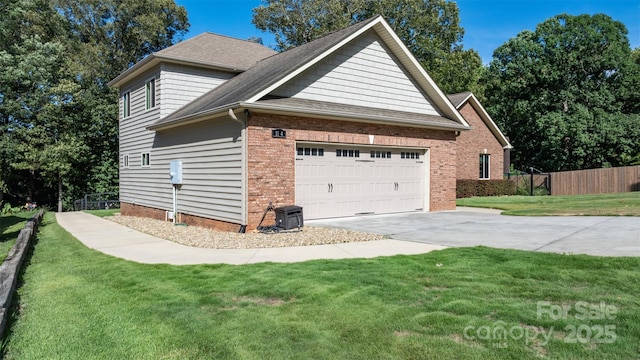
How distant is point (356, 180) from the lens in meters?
13.7

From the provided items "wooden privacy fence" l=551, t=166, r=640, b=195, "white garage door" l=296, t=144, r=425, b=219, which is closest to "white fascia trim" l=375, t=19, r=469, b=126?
"white garage door" l=296, t=144, r=425, b=219

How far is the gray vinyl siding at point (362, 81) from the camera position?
12.7 m

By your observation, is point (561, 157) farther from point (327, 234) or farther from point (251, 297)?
point (251, 297)

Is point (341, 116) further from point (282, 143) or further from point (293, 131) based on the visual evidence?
point (282, 143)

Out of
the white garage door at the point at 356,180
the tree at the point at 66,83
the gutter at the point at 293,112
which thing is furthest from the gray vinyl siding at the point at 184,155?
the tree at the point at 66,83

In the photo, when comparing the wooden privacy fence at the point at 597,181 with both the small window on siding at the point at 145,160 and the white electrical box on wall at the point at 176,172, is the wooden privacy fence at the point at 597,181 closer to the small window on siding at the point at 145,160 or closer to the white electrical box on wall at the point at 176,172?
the white electrical box on wall at the point at 176,172

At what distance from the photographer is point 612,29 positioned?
3362 cm

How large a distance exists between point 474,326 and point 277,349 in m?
1.84

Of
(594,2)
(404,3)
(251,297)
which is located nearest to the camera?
(251,297)

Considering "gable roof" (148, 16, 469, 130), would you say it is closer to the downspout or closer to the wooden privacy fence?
the downspout

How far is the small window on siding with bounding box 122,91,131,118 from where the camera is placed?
1869 centimetres

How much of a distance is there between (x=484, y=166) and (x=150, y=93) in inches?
779

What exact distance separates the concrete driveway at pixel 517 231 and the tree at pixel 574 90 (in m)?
24.2

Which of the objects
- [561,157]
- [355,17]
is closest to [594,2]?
[561,157]
